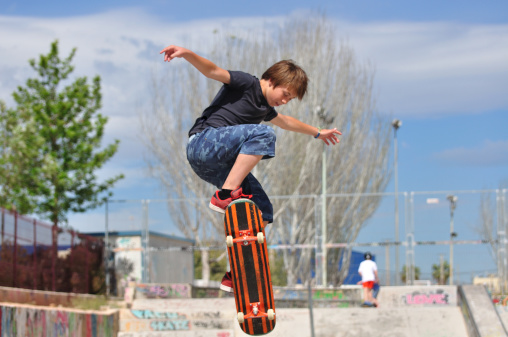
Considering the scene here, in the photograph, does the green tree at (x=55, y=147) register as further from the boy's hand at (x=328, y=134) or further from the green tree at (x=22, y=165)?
the boy's hand at (x=328, y=134)

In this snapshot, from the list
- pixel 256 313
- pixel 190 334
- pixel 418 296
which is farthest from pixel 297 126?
pixel 418 296

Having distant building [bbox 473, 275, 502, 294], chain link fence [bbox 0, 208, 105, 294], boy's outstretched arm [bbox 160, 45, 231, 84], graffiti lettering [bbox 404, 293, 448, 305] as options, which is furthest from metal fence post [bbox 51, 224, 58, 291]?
boy's outstretched arm [bbox 160, 45, 231, 84]

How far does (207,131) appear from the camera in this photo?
4.61 meters

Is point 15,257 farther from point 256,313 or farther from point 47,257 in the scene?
point 256,313

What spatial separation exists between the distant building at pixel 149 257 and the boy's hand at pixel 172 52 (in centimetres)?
1359

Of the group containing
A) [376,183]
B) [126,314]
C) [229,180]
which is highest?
[376,183]

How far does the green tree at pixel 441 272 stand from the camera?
1645cm

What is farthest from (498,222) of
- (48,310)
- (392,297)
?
(48,310)

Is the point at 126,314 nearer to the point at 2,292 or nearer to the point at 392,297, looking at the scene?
the point at 2,292

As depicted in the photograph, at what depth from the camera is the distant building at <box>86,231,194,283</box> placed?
1772 cm

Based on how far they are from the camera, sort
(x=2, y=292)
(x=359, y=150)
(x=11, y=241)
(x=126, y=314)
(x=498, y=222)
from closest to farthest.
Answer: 1. (x=2, y=292)
2. (x=11, y=241)
3. (x=126, y=314)
4. (x=498, y=222)
5. (x=359, y=150)

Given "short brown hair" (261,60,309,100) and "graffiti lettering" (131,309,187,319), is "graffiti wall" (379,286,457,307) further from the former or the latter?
"short brown hair" (261,60,309,100)

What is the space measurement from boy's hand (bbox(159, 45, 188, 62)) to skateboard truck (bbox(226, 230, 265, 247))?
4.19 ft

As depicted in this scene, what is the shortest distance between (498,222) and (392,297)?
3.20 meters
